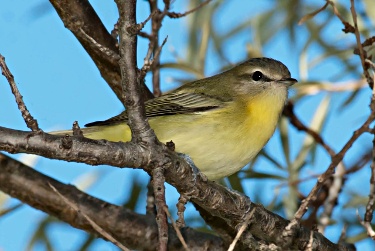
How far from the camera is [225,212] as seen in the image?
3.43 meters

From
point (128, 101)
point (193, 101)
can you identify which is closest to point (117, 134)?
point (193, 101)

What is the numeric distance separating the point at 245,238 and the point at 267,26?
2350 millimetres

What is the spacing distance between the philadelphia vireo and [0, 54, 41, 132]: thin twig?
3.98 feet

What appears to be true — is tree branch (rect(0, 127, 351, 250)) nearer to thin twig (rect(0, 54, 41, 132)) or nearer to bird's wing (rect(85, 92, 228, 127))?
thin twig (rect(0, 54, 41, 132))

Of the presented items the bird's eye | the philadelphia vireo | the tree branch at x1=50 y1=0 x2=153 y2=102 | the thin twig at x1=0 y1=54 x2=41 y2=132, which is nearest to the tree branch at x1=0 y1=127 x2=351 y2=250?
the thin twig at x1=0 y1=54 x2=41 y2=132

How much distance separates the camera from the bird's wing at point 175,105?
3.95 m

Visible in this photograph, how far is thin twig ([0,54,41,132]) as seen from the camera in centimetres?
245

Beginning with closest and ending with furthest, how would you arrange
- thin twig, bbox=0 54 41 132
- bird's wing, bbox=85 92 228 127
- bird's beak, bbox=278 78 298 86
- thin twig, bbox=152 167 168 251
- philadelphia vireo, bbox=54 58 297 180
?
thin twig, bbox=152 167 168 251
thin twig, bbox=0 54 41 132
philadelphia vireo, bbox=54 58 297 180
bird's wing, bbox=85 92 228 127
bird's beak, bbox=278 78 298 86

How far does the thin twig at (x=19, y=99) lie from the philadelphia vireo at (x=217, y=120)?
1.21 m

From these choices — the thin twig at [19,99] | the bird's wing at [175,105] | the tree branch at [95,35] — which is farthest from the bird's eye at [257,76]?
the thin twig at [19,99]

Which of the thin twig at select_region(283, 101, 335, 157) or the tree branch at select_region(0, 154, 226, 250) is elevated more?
the thin twig at select_region(283, 101, 335, 157)

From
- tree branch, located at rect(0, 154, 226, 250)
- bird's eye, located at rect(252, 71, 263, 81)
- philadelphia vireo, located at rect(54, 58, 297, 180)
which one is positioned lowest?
tree branch, located at rect(0, 154, 226, 250)

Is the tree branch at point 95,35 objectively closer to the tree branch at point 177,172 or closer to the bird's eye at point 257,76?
the bird's eye at point 257,76

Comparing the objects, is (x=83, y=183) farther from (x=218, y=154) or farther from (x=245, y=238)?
(x=245, y=238)
